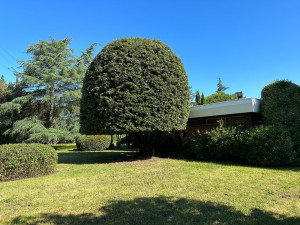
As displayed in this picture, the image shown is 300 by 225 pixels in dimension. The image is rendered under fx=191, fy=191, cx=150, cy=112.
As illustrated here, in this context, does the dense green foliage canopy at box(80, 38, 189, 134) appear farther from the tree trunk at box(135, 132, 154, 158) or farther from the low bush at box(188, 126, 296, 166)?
the tree trunk at box(135, 132, 154, 158)

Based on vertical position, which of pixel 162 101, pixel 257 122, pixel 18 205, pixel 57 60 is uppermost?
pixel 57 60

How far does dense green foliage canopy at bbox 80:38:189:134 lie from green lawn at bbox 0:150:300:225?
2.74m

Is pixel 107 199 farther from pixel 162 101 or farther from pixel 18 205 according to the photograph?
pixel 162 101

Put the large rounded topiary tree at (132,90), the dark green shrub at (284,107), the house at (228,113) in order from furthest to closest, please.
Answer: the house at (228,113) < the dark green shrub at (284,107) < the large rounded topiary tree at (132,90)

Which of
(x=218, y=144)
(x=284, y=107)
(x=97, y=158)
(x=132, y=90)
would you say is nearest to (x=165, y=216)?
(x=132, y=90)

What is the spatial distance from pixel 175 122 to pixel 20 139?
17.9 m

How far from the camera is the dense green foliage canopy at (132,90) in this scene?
806 centimetres

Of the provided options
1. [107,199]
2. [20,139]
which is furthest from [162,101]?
[20,139]

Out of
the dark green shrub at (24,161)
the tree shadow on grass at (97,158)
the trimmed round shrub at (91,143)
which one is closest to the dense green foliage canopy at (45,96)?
the trimmed round shrub at (91,143)

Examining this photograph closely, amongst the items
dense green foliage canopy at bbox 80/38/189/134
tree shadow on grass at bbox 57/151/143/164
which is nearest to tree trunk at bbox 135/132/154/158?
tree shadow on grass at bbox 57/151/143/164

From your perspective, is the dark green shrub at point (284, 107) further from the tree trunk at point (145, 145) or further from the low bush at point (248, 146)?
the tree trunk at point (145, 145)

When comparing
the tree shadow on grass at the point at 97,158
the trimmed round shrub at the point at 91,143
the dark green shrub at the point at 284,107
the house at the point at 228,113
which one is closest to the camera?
the dark green shrub at the point at 284,107

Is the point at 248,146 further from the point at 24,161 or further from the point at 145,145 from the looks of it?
the point at 24,161

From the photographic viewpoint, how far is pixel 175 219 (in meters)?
3.12
